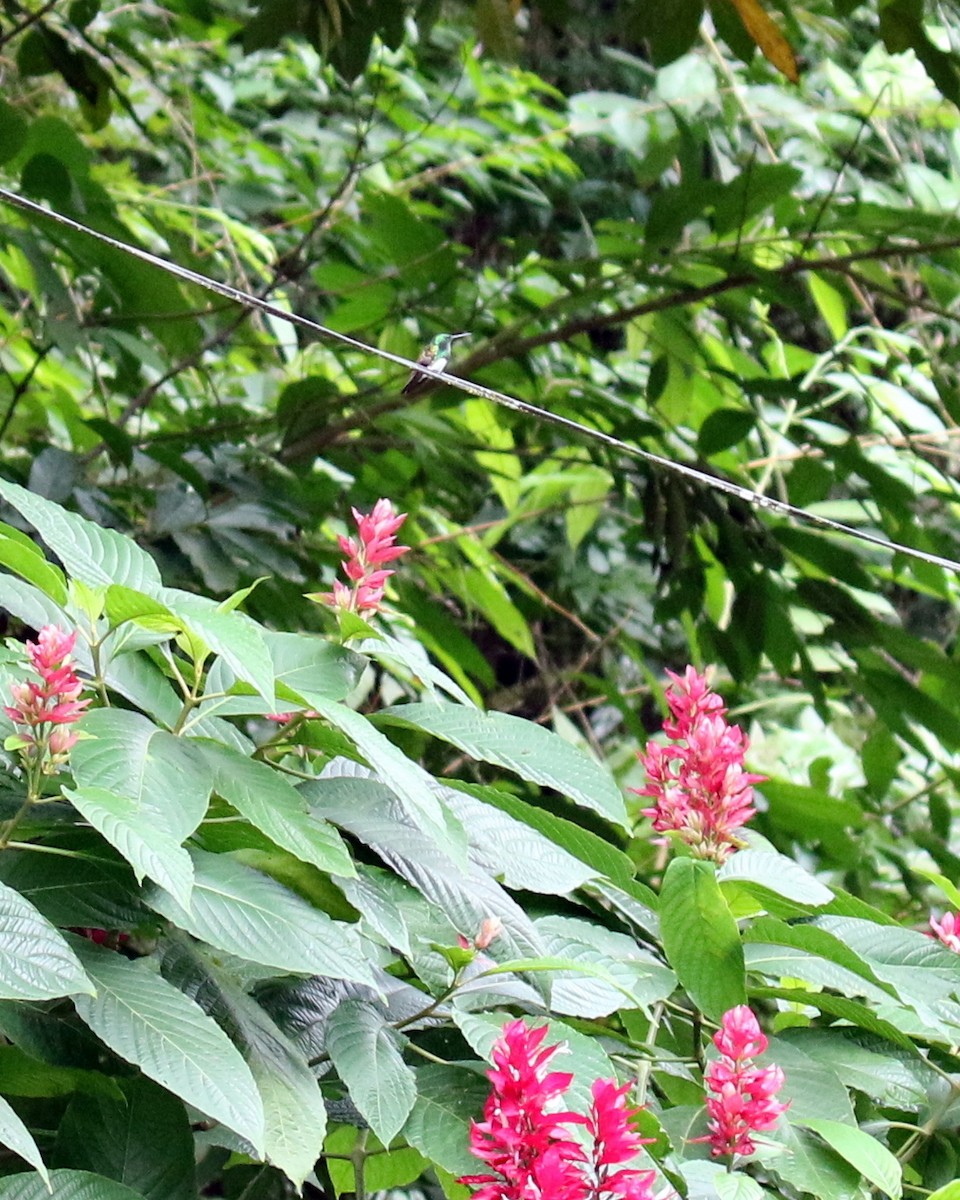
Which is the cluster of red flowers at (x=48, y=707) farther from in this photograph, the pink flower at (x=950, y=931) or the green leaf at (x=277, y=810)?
the pink flower at (x=950, y=931)

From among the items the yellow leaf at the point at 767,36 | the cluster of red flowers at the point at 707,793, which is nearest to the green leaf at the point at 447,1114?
the cluster of red flowers at the point at 707,793

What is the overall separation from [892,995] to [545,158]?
2.31 meters

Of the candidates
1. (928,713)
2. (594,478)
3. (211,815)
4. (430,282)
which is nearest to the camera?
(211,815)

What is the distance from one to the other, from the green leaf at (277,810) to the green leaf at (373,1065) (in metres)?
0.07

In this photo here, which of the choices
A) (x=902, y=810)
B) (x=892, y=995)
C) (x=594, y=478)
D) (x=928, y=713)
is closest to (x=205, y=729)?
(x=892, y=995)

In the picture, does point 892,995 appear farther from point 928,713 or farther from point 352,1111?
point 928,713

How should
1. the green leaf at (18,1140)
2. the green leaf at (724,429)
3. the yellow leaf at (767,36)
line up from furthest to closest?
the green leaf at (724,429)
the yellow leaf at (767,36)
the green leaf at (18,1140)

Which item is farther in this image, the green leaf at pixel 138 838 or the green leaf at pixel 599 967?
the green leaf at pixel 599 967

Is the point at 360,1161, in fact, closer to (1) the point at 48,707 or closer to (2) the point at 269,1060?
(2) the point at 269,1060

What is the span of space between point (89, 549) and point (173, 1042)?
0.91 ft

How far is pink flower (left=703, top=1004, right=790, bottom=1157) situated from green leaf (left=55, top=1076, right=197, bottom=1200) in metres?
0.24

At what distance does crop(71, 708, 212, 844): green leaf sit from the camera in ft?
1.79

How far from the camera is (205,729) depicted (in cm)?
67

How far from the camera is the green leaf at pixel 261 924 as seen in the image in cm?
55
